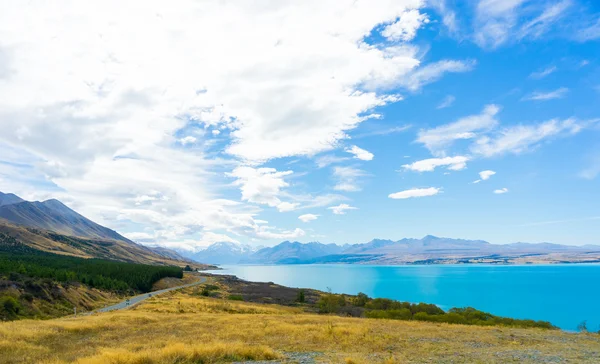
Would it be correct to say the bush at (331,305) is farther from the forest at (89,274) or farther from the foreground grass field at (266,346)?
the forest at (89,274)

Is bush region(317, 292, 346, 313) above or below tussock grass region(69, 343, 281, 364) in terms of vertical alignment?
below

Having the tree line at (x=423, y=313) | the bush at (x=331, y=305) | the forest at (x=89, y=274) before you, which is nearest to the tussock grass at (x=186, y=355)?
the tree line at (x=423, y=313)

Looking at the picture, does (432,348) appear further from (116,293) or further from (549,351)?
(116,293)

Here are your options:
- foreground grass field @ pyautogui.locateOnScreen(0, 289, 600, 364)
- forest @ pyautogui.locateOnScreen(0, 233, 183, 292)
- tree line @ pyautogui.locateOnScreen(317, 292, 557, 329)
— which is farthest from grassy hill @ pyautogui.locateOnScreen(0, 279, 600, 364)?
forest @ pyautogui.locateOnScreen(0, 233, 183, 292)

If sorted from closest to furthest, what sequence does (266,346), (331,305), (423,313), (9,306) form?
(266,346) < (9,306) < (423,313) < (331,305)

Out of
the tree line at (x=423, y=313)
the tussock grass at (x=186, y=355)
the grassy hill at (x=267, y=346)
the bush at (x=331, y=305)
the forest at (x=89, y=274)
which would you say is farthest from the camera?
the forest at (x=89, y=274)

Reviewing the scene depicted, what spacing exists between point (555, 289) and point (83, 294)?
203m

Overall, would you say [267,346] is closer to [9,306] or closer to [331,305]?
[9,306]

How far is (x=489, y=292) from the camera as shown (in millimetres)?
169125

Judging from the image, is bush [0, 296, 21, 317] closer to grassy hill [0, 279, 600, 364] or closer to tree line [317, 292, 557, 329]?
grassy hill [0, 279, 600, 364]

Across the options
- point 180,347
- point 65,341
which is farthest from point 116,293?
point 180,347

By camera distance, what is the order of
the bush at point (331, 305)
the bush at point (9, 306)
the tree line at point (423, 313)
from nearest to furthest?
the bush at point (9, 306)
the tree line at point (423, 313)
the bush at point (331, 305)

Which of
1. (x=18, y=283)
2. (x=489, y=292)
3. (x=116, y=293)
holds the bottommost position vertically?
(x=489, y=292)

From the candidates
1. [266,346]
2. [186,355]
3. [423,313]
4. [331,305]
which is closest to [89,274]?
[331,305]
